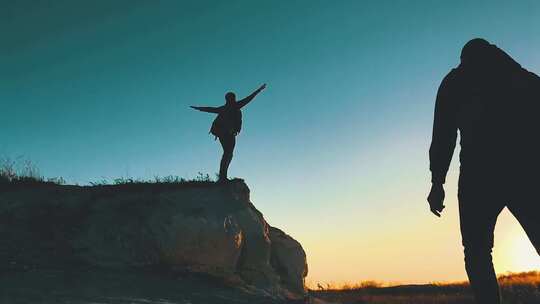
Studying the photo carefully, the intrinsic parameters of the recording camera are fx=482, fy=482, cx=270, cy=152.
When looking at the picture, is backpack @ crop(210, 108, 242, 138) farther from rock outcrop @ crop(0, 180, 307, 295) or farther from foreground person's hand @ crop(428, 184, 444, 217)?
foreground person's hand @ crop(428, 184, 444, 217)

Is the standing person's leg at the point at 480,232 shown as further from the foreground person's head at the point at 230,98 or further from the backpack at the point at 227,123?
the foreground person's head at the point at 230,98

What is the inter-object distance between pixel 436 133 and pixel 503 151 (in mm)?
708

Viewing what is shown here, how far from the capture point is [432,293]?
699 inches

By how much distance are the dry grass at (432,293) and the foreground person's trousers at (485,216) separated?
901 centimetres

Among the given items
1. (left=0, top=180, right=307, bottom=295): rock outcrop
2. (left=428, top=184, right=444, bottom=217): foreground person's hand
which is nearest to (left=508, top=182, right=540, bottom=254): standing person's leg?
(left=428, top=184, right=444, bottom=217): foreground person's hand

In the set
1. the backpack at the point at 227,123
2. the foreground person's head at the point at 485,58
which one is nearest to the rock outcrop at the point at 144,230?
the backpack at the point at 227,123

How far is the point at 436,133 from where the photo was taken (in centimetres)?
439

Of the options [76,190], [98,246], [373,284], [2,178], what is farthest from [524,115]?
[373,284]

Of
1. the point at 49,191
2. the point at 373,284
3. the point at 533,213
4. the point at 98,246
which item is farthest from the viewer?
the point at 373,284

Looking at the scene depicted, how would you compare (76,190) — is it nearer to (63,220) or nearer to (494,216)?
(63,220)

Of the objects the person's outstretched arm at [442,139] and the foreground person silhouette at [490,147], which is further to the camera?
the person's outstretched arm at [442,139]

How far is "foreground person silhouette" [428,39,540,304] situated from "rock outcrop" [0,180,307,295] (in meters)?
6.45

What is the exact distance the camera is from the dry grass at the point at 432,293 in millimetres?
13297

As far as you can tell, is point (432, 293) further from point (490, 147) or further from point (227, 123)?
point (490, 147)
